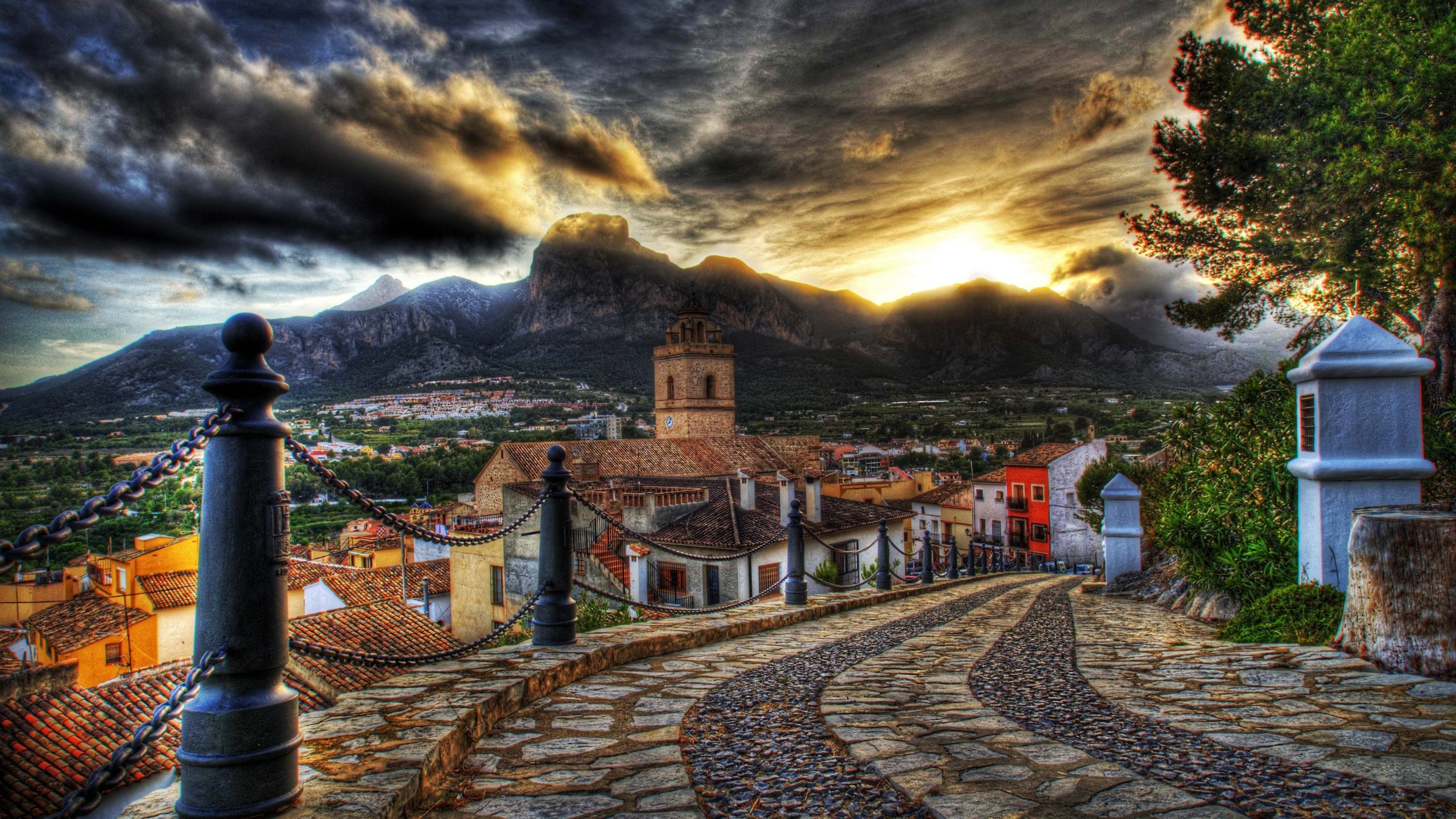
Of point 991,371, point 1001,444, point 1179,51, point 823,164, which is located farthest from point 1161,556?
point 991,371

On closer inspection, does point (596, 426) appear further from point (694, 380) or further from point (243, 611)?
point (243, 611)

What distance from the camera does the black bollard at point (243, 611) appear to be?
66.2 inches

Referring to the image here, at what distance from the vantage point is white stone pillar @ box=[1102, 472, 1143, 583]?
9383mm

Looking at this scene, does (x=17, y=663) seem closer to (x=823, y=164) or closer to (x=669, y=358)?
(x=823, y=164)

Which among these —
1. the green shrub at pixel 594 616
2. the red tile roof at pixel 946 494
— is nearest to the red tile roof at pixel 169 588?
the green shrub at pixel 594 616

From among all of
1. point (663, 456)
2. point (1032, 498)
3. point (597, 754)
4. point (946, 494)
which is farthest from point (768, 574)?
point (946, 494)

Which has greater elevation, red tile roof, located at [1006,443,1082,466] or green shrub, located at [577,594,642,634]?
red tile roof, located at [1006,443,1082,466]

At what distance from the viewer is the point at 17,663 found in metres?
4.61

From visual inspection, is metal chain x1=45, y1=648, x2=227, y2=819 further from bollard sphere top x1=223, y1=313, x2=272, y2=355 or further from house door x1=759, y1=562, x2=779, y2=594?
house door x1=759, y1=562, x2=779, y2=594

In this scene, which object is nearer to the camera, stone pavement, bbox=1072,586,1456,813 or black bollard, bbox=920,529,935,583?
stone pavement, bbox=1072,586,1456,813

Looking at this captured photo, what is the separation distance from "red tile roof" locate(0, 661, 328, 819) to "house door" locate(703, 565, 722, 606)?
29.8ft

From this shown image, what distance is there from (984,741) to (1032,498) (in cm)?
3464

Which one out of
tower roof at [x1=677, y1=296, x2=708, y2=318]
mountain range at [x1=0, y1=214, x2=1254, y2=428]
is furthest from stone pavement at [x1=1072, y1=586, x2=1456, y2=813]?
tower roof at [x1=677, y1=296, x2=708, y2=318]

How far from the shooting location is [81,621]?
1254cm
